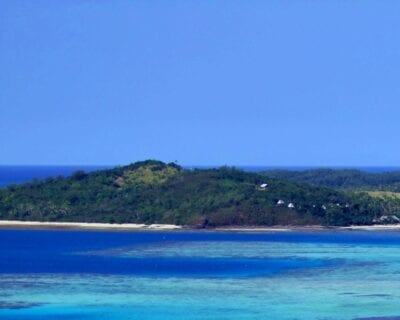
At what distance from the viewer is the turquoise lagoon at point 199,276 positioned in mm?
55125

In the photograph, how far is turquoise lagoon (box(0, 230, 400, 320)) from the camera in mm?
55125

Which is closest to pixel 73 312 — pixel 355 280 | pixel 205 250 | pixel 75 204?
pixel 355 280

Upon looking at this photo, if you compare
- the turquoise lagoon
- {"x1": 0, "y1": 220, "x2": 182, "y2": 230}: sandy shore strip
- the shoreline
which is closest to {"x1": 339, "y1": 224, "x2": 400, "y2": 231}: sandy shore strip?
the shoreline

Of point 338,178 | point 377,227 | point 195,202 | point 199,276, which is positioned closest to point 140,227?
point 195,202

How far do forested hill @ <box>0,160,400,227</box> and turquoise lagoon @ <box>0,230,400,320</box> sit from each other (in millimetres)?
7847

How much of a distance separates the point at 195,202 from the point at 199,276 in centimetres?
4495

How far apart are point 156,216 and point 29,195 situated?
539 inches

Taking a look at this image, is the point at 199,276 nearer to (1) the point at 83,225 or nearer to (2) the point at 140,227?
(2) the point at 140,227

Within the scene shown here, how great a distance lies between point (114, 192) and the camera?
395 ft

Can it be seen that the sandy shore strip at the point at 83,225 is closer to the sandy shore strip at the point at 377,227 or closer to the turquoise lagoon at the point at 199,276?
the turquoise lagoon at the point at 199,276

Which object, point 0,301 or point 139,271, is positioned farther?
point 139,271

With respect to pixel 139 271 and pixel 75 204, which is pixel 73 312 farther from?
pixel 75 204

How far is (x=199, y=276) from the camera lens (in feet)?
228

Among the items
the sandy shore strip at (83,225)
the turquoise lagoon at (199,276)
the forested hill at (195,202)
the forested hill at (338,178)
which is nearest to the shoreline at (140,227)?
the sandy shore strip at (83,225)
